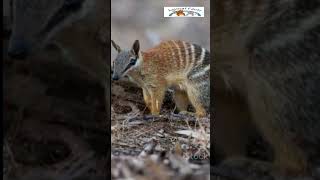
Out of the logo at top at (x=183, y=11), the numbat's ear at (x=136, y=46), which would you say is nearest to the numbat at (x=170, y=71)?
the numbat's ear at (x=136, y=46)

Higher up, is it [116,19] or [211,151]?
[116,19]

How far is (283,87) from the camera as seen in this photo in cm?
526

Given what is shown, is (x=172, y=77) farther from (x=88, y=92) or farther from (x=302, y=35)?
(x=302, y=35)

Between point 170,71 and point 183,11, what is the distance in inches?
25.4

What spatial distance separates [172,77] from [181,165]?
927 mm

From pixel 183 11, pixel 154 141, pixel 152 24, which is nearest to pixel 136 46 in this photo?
pixel 152 24

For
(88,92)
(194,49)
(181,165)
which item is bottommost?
(181,165)

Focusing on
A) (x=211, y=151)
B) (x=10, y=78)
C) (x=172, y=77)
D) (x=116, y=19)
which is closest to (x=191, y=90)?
(x=172, y=77)

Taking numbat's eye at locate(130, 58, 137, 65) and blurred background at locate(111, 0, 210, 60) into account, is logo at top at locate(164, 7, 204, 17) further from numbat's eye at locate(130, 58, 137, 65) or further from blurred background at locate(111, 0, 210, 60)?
numbat's eye at locate(130, 58, 137, 65)

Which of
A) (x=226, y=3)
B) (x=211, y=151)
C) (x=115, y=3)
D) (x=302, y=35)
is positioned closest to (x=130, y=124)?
(x=211, y=151)

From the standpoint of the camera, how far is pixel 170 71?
5.38 metres

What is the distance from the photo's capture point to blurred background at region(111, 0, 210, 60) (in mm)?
5203

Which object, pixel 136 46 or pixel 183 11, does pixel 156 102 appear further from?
pixel 183 11

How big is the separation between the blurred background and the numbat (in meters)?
0.07
